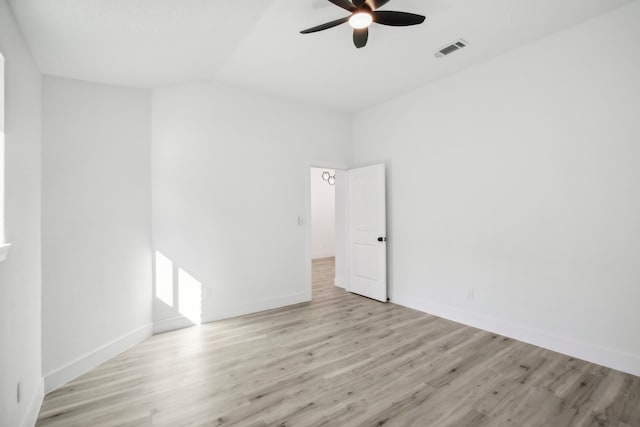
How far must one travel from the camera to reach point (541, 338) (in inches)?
116

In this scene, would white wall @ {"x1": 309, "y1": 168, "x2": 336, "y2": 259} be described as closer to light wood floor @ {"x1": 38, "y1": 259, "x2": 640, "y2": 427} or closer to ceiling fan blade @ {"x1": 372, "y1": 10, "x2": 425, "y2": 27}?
light wood floor @ {"x1": 38, "y1": 259, "x2": 640, "y2": 427}

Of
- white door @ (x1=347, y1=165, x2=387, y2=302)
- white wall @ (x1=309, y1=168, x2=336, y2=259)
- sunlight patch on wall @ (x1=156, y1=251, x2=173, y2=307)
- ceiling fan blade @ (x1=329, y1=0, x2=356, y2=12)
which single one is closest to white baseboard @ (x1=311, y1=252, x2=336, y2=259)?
white wall @ (x1=309, y1=168, x2=336, y2=259)

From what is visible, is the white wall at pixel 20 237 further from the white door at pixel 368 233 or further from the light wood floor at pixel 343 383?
the white door at pixel 368 233

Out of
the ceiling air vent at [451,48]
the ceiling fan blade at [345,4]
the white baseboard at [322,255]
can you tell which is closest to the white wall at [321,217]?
the white baseboard at [322,255]

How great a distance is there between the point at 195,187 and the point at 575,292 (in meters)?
4.14

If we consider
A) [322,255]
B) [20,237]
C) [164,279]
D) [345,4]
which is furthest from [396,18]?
[322,255]

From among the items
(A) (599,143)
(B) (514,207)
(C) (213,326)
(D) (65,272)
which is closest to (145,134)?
(D) (65,272)

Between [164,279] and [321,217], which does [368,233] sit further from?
[321,217]

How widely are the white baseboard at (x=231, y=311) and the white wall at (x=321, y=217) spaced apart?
4257mm

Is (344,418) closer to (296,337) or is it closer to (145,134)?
(296,337)

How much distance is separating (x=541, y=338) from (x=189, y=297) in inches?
151

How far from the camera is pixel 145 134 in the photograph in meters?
3.25

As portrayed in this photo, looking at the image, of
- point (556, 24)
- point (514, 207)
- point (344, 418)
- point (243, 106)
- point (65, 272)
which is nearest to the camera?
point (344, 418)

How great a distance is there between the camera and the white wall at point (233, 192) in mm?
3449
